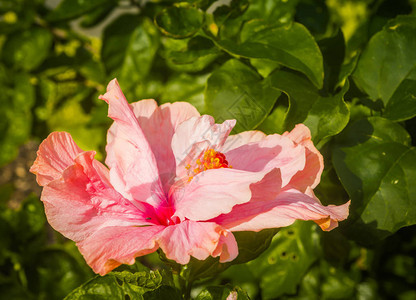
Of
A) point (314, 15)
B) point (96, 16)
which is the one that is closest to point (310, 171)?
point (314, 15)

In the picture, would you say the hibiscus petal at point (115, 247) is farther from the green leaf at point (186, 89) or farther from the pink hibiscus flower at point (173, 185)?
the green leaf at point (186, 89)

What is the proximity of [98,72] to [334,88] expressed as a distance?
2.79ft

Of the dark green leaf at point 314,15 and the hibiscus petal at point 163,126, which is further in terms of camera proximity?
the dark green leaf at point 314,15

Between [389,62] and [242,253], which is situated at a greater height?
[389,62]

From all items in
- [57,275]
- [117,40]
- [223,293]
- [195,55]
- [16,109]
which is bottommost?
[57,275]

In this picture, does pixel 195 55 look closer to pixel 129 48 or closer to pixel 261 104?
pixel 261 104

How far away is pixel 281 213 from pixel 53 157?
38 cm

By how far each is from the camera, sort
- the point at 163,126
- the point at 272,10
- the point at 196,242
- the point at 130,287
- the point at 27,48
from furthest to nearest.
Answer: the point at 27,48 → the point at 272,10 → the point at 163,126 → the point at 130,287 → the point at 196,242

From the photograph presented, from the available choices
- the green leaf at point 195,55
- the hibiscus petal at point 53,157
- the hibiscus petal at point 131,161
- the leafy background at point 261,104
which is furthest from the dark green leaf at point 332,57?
the hibiscus petal at point 53,157

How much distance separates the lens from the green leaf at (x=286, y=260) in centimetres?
112

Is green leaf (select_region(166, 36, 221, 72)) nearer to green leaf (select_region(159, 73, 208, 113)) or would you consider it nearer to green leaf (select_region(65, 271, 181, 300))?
green leaf (select_region(159, 73, 208, 113))

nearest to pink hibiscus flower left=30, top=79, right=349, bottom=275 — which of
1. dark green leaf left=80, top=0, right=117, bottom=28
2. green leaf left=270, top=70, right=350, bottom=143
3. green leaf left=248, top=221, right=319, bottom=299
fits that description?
green leaf left=270, top=70, right=350, bottom=143

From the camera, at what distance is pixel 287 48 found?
0.93 m

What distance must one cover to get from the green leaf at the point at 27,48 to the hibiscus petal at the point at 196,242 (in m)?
1.04
